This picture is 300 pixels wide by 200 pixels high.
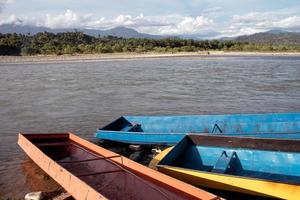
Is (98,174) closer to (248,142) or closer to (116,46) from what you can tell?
(248,142)

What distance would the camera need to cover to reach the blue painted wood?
32.6 ft

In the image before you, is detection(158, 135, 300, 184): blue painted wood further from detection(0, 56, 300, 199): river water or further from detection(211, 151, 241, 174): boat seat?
detection(0, 56, 300, 199): river water

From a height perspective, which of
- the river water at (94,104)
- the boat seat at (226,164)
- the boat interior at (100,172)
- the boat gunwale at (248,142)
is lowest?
the river water at (94,104)

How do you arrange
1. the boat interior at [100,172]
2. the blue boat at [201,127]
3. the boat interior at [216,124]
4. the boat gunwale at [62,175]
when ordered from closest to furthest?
the boat gunwale at [62,175] < the boat interior at [100,172] < the blue boat at [201,127] < the boat interior at [216,124]

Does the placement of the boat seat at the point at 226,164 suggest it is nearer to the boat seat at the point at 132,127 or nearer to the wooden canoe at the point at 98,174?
the wooden canoe at the point at 98,174

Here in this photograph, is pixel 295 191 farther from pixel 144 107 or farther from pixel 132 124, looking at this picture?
pixel 144 107

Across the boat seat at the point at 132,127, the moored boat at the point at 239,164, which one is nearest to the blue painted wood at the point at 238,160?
the moored boat at the point at 239,164

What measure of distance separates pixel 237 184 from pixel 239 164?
195cm

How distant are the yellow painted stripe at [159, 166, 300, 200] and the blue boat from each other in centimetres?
376

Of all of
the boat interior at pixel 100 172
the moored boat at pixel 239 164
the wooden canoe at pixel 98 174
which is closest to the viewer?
the wooden canoe at pixel 98 174

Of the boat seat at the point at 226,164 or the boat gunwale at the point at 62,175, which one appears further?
the boat seat at the point at 226,164

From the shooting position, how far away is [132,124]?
1586 cm

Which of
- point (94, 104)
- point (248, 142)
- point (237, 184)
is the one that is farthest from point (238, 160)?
point (94, 104)

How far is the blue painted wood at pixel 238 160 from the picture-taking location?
32.6 ft
